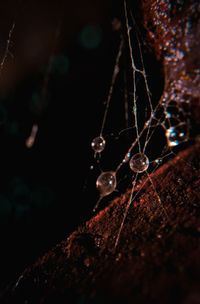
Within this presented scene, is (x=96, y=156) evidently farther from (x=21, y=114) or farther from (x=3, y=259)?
(x=3, y=259)

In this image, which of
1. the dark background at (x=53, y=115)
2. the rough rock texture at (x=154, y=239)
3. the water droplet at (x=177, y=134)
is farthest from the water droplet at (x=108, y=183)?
the water droplet at (x=177, y=134)

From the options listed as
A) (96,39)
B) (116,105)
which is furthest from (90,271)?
(96,39)

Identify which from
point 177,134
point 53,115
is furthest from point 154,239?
point 53,115

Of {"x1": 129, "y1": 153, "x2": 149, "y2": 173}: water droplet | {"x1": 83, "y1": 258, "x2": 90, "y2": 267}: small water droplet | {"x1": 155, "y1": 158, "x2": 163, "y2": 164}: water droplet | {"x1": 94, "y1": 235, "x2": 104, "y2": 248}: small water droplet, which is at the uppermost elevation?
{"x1": 129, "y1": 153, "x2": 149, "y2": 173}: water droplet

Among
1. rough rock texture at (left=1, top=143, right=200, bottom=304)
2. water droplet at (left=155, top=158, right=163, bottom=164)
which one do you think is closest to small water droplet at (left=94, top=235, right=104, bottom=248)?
rough rock texture at (left=1, top=143, right=200, bottom=304)

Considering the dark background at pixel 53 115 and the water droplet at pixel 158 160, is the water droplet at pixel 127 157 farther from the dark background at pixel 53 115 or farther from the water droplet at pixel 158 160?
the water droplet at pixel 158 160

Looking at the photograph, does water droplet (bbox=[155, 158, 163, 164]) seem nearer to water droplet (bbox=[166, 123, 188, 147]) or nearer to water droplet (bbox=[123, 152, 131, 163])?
water droplet (bbox=[166, 123, 188, 147])

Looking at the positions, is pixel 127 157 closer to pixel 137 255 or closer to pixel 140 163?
pixel 140 163
